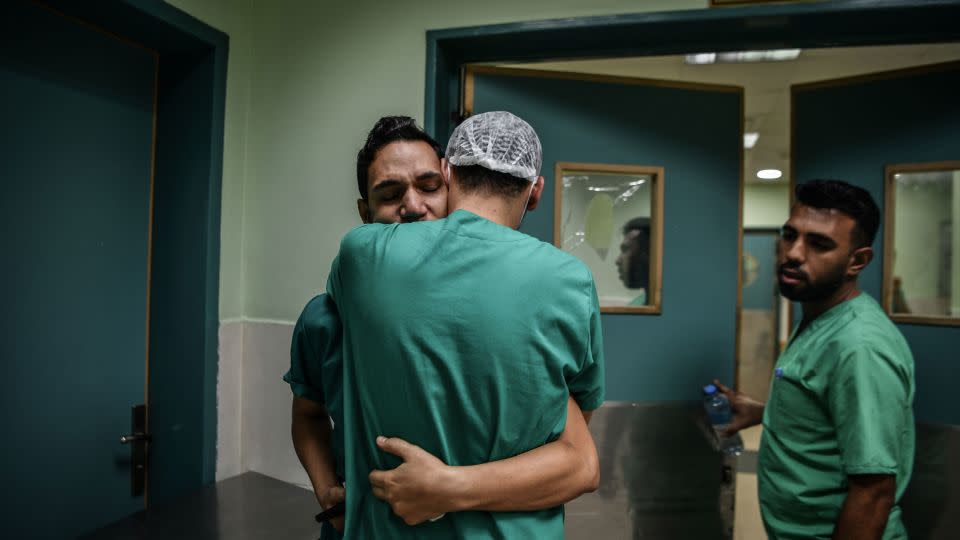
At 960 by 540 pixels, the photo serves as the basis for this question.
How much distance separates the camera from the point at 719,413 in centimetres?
211

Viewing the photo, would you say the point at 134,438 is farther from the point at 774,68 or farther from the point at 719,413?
the point at 774,68

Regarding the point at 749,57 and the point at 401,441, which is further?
the point at 749,57

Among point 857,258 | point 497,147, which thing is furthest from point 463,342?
point 857,258

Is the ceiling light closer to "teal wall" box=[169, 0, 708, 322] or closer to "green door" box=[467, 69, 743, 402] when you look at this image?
"green door" box=[467, 69, 743, 402]

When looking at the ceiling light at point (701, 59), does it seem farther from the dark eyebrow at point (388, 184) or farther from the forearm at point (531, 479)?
the forearm at point (531, 479)

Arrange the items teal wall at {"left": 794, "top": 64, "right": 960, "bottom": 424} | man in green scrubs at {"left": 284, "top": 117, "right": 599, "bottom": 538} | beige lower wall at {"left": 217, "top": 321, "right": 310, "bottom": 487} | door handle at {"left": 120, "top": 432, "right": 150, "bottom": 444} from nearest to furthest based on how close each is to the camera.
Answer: man in green scrubs at {"left": 284, "top": 117, "right": 599, "bottom": 538} < door handle at {"left": 120, "top": 432, "right": 150, "bottom": 444} < beige lower wall at {"left": 217, "top": 321, "right": 310, "bottom": 487} < teal wall at {"left": 794, "top": 64, "right": 960, "bottom": 424}

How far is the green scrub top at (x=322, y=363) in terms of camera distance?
976 mm

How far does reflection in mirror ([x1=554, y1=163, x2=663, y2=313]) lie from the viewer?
7.13 feet

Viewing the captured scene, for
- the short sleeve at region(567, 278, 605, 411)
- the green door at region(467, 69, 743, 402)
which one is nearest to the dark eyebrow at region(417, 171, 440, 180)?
the short sleeve at region(567, 278, 605, 411)

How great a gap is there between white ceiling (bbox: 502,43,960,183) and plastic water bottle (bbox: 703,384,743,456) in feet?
4.43

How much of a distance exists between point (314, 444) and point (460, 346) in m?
0.45

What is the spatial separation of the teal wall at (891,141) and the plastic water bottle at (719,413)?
62 centimetres

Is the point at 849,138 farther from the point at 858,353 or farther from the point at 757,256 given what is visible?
the point at 757,256

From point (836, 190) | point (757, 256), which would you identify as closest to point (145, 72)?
point (836, 190)
